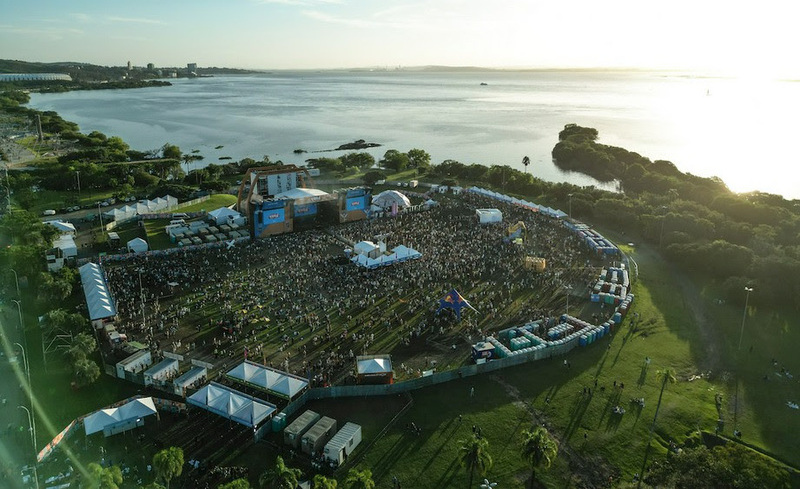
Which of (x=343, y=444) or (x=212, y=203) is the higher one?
(x=212, y=203)

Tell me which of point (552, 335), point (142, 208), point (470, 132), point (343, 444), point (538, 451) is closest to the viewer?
point (538, 451)

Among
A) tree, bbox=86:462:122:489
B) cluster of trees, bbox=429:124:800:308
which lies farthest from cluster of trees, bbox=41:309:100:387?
cluster of trees, bbox=429:124:800:308

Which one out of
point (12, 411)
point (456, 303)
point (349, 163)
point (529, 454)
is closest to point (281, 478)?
point (529, 454)

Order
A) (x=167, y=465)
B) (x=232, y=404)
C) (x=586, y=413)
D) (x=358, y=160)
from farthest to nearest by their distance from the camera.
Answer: (x=358, y=160) < (x=586, y=413) < (x=232, y=404) < (x=167, y=465)

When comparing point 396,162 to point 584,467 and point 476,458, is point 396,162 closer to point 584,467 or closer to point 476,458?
point 584,467

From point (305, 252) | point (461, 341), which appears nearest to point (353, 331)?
point (461, 341)

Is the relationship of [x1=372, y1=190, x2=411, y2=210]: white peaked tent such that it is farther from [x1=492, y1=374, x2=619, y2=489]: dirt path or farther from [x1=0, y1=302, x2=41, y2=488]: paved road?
[x1=492, y1=374, x2=619, y2=489]: dirt path
